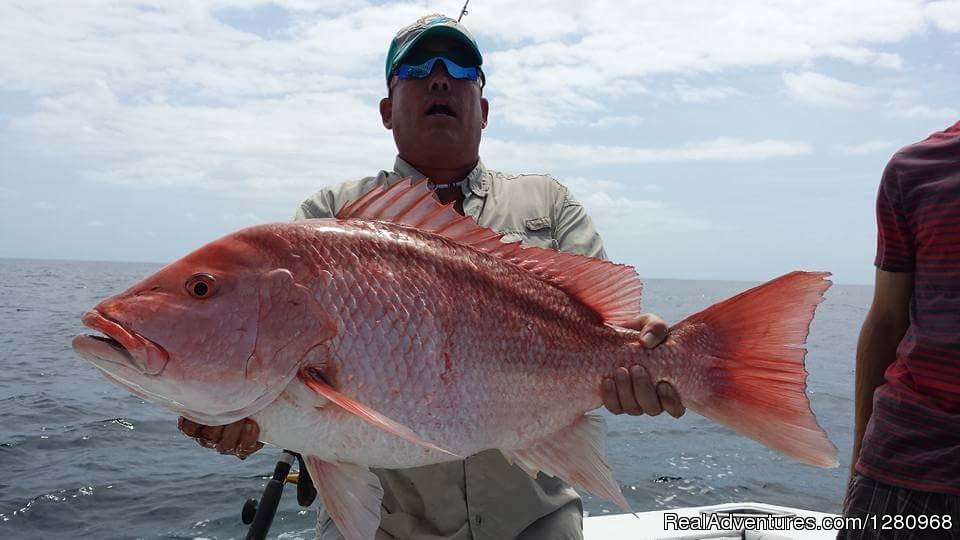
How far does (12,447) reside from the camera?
9.20 m

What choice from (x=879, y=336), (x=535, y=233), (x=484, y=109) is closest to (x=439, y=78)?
(x=484, y=109)

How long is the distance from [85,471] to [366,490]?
26.7 feet

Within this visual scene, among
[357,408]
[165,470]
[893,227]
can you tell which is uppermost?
[893,227]

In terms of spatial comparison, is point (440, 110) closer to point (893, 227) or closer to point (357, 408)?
point (357, 408)

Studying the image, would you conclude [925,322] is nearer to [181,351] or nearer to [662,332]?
[662,332]

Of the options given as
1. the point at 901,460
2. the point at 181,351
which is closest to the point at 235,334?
the point at 181,351

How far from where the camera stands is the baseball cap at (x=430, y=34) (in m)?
3.20

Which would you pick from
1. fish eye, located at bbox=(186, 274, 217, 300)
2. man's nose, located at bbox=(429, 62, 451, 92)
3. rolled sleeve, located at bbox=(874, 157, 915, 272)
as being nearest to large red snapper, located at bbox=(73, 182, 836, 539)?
fish eye, located at bbox=(186, 274, 217, 300)

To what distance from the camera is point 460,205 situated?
3369 mm

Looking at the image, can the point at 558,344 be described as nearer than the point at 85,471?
Yes

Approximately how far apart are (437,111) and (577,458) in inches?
70.3

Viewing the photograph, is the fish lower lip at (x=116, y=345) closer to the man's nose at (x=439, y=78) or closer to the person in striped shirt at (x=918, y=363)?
the man's nose at (x=439, y=78)

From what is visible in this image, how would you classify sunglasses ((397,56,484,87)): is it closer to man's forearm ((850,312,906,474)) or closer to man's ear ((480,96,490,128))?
man's ear ((480,96,490,128))

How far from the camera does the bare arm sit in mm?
2791
